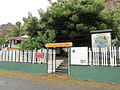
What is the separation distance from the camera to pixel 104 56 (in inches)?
350

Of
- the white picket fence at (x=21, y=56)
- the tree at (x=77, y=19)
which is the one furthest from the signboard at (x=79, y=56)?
the tree at (x=77, y=19)

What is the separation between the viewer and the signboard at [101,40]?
9.74 meters

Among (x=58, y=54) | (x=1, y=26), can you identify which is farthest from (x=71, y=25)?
(x=1, y=26)

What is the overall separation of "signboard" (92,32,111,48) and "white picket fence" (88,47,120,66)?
84 centimetres

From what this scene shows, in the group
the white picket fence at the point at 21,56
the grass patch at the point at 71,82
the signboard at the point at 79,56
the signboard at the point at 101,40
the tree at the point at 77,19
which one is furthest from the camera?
the tree at the point at 77,19

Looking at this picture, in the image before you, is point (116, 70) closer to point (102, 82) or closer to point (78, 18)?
point (102, 82)

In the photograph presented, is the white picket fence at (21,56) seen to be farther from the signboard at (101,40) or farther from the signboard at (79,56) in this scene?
the signboard at (101,40)

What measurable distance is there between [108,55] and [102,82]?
1.69m

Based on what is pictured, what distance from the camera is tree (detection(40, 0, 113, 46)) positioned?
14141 millimetres

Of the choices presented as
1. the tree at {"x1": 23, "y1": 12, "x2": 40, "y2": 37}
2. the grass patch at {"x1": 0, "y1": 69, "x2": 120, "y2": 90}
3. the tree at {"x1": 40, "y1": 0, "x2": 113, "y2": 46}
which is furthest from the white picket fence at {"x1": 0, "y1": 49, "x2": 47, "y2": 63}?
the tree at {"x1": 40, "y1": 0, "x2": 113, "y2": 46}

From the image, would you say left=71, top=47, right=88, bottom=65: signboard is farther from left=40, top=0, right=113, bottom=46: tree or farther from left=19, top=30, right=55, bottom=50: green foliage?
left=19, top=30, right=55, bottom=50: green foliage

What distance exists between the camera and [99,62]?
895 cm

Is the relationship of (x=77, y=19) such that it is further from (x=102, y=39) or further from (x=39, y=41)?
(x=102, y=39)

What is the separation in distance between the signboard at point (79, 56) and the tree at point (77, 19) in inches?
190
